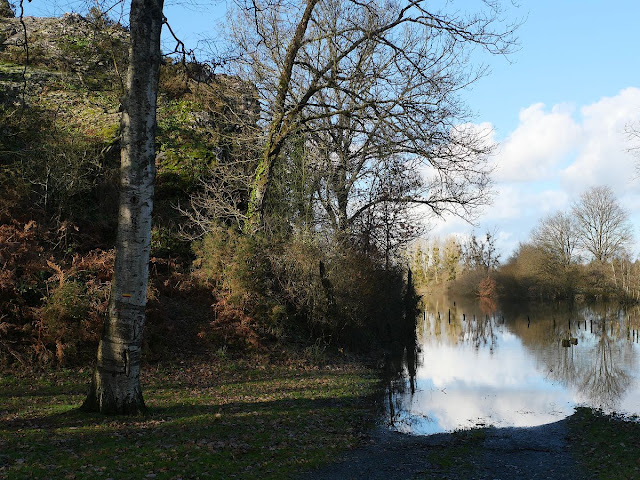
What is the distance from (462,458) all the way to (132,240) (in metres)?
5.54

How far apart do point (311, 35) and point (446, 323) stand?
2596 centimetres

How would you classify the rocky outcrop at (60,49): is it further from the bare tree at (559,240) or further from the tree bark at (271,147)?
the bare tree at (559,240)

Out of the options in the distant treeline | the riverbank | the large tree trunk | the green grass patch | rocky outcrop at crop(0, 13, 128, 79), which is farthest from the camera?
the distant treeline

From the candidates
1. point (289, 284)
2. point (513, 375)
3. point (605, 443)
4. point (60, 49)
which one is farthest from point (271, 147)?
point (60, 49)

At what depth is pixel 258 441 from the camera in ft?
23.7

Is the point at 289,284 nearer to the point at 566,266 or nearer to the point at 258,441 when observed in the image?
the point at 258,441

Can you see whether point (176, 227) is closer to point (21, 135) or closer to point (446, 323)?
point (21, 135)

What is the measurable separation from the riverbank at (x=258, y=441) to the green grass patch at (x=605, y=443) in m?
0.02

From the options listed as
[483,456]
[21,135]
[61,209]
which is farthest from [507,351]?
[21,135]

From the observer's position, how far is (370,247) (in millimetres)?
21500

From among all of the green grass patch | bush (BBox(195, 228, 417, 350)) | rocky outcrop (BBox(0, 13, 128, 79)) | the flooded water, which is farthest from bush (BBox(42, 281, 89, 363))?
rocky outcrop (BBox(0, 13, 128, 79))

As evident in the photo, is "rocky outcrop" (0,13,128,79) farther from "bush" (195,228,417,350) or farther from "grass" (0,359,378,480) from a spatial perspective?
"grass" (0,359,378,480)

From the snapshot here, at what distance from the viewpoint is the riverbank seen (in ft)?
19.6

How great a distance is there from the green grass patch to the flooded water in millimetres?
925
